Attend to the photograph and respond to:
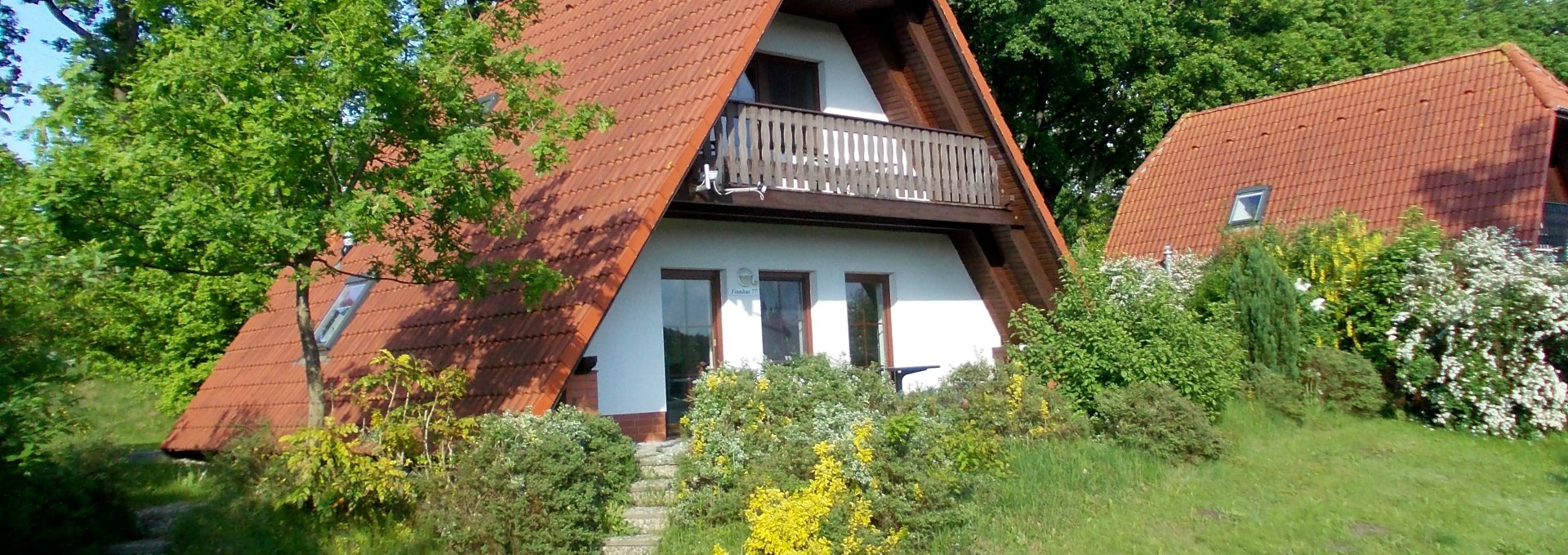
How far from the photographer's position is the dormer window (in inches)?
758

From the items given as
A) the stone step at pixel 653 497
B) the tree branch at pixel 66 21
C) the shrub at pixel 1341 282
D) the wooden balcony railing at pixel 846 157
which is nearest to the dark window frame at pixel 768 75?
the wooden balcony railing at pixel 846 157

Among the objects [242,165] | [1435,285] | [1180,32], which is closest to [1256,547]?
[1435,285]

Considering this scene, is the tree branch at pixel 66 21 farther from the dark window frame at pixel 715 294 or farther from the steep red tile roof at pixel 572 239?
the dark window frame at pixel 715 294

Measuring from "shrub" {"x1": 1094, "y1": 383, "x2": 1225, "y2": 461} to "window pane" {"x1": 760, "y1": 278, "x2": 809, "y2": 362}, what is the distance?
3254 millimetres

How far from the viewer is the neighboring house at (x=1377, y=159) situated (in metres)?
16.4

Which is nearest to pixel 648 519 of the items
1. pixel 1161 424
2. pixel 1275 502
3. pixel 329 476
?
pixel 329 476

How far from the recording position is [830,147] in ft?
39.1

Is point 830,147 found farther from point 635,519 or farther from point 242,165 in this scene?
point 242,165

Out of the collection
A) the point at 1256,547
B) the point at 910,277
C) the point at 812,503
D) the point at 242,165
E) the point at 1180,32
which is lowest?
the point at 1256,547

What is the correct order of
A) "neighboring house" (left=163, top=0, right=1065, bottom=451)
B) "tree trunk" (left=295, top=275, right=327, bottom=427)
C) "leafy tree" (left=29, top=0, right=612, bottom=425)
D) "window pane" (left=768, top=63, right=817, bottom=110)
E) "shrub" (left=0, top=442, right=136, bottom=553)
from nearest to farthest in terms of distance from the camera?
"leafy tree" (left=29, top=0, right=612, bottom=425), "shrub" (left=0, top=442, right=136, bottom=553), "tree trunk" (left=295, top=275, right=327, bottom=427), "neighboring house" (left=163, top=0, right=1065, bottom=451), "window pane" (left=768, top=63, right=817, bottom=110)

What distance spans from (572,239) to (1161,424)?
17.8 feet

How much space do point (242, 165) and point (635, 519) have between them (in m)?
3.50

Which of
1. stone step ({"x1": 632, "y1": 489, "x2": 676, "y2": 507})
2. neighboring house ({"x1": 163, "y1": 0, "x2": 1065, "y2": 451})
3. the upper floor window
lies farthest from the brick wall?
the upper floor window

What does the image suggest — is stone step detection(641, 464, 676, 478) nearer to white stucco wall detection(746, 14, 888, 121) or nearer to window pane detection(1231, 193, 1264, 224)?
white stucco wall detection(746, 14, 888, 121)
